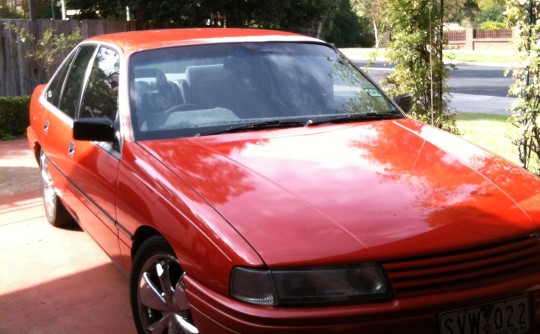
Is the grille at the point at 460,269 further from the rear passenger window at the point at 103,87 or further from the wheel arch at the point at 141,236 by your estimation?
the rear passenger window at the point at 103,87

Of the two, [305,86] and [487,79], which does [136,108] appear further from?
[487,79]

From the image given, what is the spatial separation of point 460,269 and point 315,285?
0.59 m

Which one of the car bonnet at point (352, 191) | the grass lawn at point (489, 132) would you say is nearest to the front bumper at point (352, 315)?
the car bonnet at point (352, 191)

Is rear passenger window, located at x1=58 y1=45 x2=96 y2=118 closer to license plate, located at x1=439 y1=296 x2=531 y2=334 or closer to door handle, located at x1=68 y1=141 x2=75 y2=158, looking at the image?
door handle, located at x1=68 y1=141 x2=75 y2=158

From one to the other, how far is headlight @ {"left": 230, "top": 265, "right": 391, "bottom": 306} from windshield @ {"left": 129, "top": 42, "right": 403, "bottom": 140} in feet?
4.75

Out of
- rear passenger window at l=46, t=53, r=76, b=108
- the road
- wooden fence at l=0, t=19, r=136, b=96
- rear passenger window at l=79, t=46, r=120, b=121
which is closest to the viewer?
rear passenger window at l=79, t=46, r=120, b=121

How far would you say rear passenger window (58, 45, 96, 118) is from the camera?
534 centimetres

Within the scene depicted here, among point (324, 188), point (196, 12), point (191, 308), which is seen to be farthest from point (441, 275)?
point (196, 12)

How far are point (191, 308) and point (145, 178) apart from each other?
2.70 feet

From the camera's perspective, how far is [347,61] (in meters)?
5.18

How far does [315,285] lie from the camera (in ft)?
9.00

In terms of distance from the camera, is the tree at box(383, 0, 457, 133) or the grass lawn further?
the grass lawn

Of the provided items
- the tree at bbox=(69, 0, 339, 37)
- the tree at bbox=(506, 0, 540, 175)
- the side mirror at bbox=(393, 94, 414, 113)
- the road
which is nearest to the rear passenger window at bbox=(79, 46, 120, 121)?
the side mirror at bbox=(393, 94, 414, 113)

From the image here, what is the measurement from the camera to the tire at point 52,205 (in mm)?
6211
